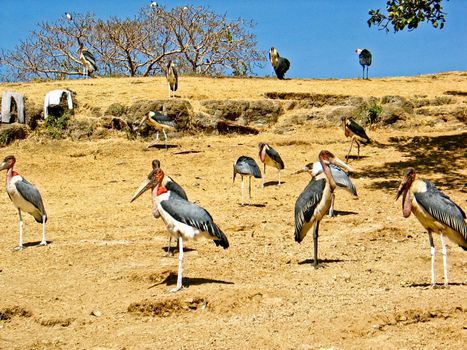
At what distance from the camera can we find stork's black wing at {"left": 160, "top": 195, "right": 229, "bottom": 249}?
668cm

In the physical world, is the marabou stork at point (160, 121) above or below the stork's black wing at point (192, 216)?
above

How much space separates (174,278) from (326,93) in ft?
43.4

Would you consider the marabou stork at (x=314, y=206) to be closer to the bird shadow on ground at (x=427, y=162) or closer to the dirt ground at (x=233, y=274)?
the dirt ground at (x=233, y=274)

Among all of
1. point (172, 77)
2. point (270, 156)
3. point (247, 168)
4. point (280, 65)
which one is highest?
point (280, 65)

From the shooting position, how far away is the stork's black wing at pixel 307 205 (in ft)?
24.3

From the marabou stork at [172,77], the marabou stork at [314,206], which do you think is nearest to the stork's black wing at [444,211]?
the marabou stork at [314,206]

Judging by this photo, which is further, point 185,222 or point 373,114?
point 373,114

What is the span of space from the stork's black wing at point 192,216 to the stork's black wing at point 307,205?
1.07 meters

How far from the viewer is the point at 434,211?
6383mm

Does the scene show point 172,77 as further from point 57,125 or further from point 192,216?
point 192,216

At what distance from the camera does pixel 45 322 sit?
6.14 m

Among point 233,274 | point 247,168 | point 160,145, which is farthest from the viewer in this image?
point 160,145

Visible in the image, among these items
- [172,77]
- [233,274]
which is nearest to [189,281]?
[233,274]

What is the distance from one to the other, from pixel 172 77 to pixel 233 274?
1186 cm
